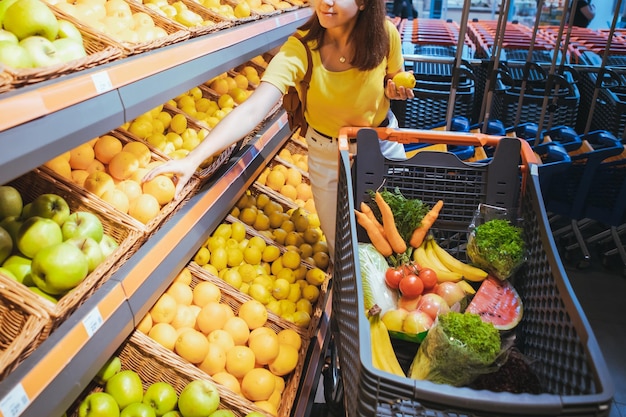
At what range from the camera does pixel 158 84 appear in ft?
4.96

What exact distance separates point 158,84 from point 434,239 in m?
0.97

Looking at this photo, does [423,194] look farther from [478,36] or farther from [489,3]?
[489,3]

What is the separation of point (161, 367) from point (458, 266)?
98 centimetres

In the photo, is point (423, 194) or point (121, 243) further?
point (423, 194)

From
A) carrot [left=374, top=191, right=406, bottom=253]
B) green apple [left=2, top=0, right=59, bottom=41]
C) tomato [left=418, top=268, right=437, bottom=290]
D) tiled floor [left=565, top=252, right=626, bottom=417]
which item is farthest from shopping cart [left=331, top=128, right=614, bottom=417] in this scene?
tiled floor [left=565, top=252, right=626, bottom=417]

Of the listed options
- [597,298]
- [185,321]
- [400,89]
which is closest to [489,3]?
[597,298]

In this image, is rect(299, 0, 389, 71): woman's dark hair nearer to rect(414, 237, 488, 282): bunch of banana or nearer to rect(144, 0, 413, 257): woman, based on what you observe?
rect(144, 0, 413, 257): woman

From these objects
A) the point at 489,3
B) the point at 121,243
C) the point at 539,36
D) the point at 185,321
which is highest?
the point at 489,3

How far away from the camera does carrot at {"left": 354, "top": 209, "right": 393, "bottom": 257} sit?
1629 millimetres

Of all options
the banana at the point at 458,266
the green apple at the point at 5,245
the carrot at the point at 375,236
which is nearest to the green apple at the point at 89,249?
the green apple at the point at 5,245

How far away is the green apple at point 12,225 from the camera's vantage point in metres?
1.35

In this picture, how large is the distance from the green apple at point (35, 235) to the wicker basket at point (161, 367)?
0.47 metres

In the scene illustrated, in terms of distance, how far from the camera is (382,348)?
132 centimetres

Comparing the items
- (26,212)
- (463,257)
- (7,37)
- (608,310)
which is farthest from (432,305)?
(608,310)
